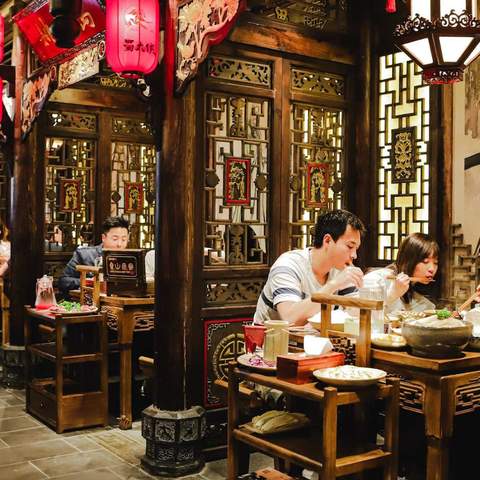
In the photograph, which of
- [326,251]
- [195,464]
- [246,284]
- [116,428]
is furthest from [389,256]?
[116,428]

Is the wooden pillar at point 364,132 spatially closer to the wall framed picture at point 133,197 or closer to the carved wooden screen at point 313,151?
the carved wooden screen at point 313,151

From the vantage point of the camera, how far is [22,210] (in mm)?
7730

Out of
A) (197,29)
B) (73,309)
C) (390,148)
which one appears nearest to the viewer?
(197,29)

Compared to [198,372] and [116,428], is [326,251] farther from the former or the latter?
[116,428]

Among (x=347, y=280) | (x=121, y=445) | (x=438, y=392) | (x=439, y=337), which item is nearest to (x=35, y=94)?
(x=121, y=445)

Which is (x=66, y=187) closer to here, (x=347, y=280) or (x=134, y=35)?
(x=134, y=35)

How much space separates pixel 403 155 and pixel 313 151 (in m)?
0.74

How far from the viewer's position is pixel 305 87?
5809 mm

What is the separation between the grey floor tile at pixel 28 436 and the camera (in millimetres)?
5715

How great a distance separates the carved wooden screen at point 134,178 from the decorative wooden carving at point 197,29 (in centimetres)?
413

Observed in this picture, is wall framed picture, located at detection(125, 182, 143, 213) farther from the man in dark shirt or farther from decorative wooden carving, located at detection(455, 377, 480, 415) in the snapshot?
decorative wooden carving, located at detection(455, 377, 480, 415)

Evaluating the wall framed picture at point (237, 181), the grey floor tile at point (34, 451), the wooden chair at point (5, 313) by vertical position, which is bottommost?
the grey floor tile at point (34, 451)

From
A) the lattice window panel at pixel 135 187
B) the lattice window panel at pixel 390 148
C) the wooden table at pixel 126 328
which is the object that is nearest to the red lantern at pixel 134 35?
the wooden table at pixel 126 328

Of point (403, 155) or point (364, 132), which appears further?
point (364, 132)
